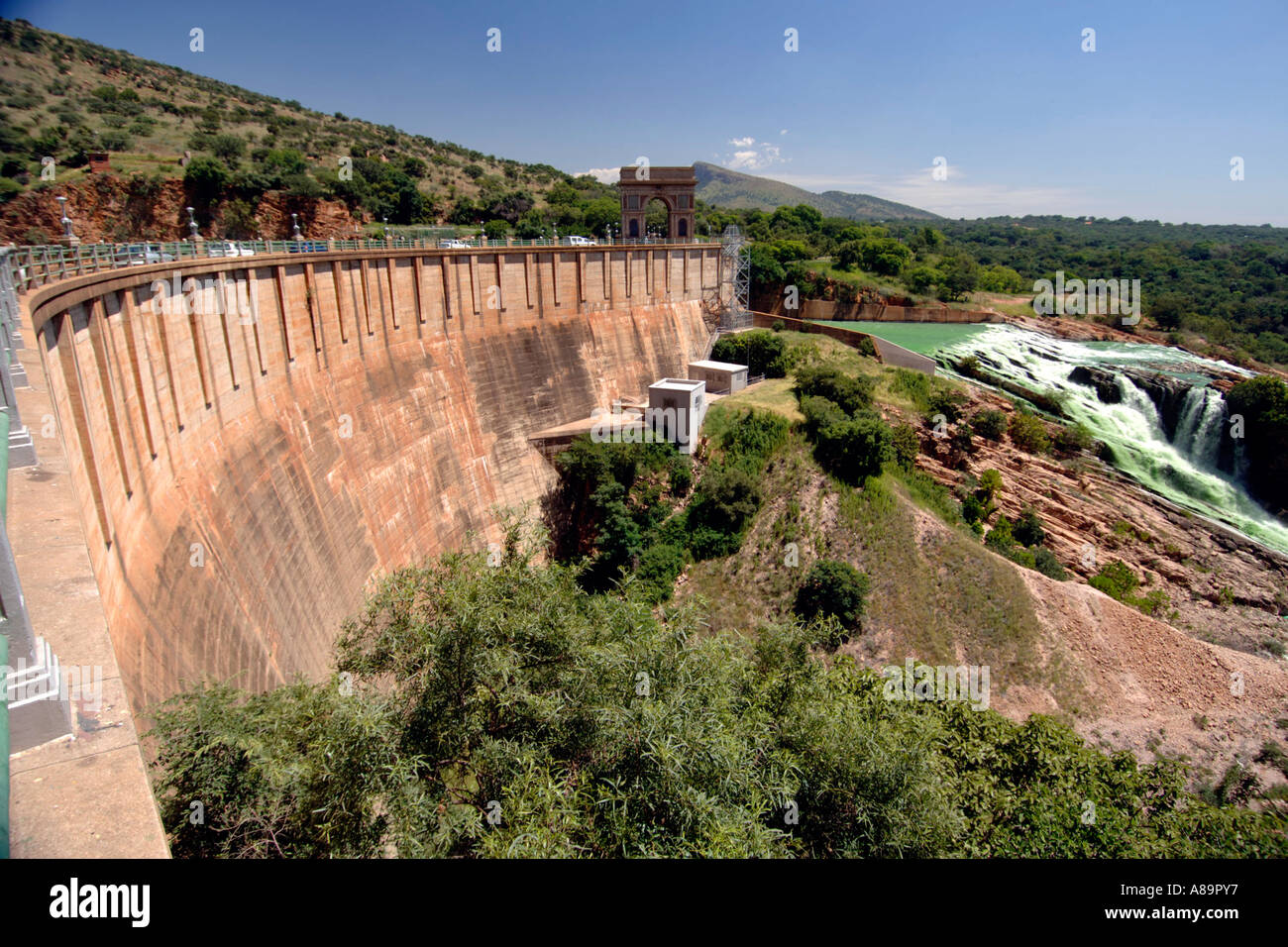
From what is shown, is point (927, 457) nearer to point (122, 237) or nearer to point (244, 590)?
point (244, 590)

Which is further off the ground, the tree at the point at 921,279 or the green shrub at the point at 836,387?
the tree at the point at 921,279

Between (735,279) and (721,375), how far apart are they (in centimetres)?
1229

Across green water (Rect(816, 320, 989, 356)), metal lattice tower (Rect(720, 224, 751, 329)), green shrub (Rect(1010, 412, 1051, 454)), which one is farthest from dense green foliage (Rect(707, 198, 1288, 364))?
green shrub (Rect(1010, 412, 1051, 454))

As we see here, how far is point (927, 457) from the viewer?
118 feet

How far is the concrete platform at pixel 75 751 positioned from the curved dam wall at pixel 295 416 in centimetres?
325

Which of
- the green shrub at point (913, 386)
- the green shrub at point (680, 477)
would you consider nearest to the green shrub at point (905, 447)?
Answer: the green shrub at point (913, 386)

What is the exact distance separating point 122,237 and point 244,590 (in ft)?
128

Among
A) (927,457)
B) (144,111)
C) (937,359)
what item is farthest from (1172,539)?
(144,111)

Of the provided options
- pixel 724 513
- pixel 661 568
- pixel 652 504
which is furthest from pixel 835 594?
pixel 652 504

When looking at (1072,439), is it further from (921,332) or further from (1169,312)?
(1169,312)

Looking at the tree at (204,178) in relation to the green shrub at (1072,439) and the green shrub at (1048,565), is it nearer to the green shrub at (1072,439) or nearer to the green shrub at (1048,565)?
the green shrub at (1048,565)

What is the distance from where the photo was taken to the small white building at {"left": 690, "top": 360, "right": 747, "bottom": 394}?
39.5 m

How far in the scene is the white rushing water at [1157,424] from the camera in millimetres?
34000

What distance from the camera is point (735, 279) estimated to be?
4875 cm
